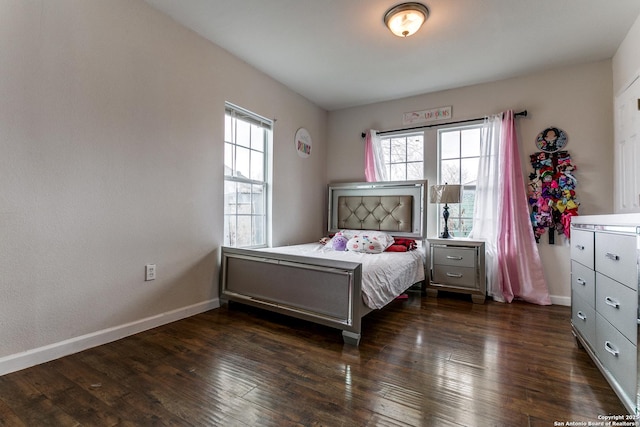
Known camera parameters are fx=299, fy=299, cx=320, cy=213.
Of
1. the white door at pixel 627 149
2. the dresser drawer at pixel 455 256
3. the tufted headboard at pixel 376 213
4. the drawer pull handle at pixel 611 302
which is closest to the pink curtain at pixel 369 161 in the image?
the tufted headboard at pixel 376 213

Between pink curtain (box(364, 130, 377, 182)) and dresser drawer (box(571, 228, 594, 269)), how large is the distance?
244cm

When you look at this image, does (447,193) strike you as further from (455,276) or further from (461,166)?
(455,276)

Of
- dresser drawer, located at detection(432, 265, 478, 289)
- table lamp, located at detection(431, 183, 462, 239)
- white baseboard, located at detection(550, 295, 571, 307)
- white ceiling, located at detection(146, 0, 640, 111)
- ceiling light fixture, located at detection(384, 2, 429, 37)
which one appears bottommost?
white baseboard, located at detection(550, 295, 571, 307)

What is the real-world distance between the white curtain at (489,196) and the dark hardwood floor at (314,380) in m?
1.04

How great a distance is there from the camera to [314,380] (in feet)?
5.69

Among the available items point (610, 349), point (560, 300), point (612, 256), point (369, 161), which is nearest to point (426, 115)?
point (369, 161)

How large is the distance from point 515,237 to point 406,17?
2603mm

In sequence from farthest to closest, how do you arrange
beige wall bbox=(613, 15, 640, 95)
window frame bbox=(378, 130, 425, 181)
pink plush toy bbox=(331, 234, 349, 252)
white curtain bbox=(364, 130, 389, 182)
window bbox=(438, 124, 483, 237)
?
white curtain bbox=(364, 130, 389, 182) → window frame bbox=(378, 130, 425, 181) → window bbox=(438, 124, 483, 237) → pink plush toy bbox=(331, 234, 349, 252) → beige wall bbox=(613, 15, 640, 95)

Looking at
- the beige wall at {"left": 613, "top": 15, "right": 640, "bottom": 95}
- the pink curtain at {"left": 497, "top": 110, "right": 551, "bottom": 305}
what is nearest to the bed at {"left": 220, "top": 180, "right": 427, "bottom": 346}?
→ the pink curtain at {"left": 497, "top": 110, "right": 551, "bottom": 305}

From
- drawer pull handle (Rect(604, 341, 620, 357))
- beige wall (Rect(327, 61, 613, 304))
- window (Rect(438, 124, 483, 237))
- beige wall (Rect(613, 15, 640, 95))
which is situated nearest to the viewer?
drawer pull handle (Rect(604, 341, 620, 357))

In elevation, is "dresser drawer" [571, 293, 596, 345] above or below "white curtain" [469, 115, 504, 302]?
below

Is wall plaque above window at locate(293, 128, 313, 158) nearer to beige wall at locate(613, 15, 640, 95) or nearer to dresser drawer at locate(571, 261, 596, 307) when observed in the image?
dresser drawer at locate(571, 261, 596, 307)

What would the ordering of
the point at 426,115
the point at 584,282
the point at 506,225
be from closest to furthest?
the point at 584,282, the point at 506,225, the point at 426,115

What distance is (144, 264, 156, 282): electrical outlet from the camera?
8.12ft
